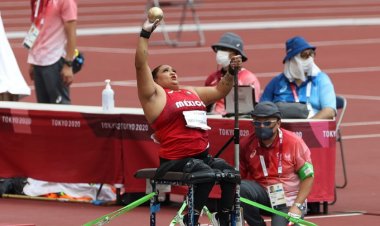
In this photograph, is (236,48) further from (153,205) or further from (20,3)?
(20,3)

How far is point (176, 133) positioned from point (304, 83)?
3.14 m

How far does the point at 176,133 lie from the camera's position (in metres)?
10.7

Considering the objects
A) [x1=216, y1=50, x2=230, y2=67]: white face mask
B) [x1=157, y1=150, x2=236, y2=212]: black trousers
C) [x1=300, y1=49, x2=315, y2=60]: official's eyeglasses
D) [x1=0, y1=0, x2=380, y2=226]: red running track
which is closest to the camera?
[x1=157, y1=150, x2=236, y2=212]: black trousers

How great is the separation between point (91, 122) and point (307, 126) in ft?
6.96

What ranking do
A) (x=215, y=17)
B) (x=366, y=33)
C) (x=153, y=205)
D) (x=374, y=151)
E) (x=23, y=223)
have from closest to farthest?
(x=153, y=205) < (x=23, y=223) < (x=374, y=151) < (x=366, y=33) < (x=215, y=17)

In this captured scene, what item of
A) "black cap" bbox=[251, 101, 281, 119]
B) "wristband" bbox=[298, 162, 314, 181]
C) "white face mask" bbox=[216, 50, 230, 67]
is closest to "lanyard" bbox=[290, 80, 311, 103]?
"white face mask" bbox=[216, 50, 230, 67]

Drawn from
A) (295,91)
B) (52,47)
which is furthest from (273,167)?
(52,47)

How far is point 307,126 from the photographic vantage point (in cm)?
1247

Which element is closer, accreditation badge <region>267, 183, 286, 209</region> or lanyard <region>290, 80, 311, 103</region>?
accreditation badge <region>267, 183, 286, 209</region>

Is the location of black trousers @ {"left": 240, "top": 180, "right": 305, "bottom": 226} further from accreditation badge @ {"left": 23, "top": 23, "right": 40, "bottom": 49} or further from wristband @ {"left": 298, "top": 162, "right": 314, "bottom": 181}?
accreditation badge @ {"left": 23, "top": 23, "right": 40, "bottom": 49}

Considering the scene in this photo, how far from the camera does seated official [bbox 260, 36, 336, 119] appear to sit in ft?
43.9

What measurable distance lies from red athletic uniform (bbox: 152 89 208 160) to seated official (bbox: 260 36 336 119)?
2.83 metres

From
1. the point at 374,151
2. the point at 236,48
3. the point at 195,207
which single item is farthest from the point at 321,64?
the point at 195,207

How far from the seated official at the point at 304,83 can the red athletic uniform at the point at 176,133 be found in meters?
2.83
